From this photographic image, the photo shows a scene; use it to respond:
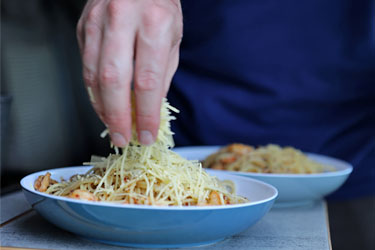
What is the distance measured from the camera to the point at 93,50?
2.75 feet

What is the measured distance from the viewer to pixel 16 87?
9.24 feet

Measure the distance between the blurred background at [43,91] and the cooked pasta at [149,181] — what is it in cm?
157

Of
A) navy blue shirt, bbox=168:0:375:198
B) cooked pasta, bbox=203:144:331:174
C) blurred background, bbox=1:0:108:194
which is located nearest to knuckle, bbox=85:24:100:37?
cooked pasta, bbox=203:144:331:174

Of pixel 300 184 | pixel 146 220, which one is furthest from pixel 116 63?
pixel 300 184

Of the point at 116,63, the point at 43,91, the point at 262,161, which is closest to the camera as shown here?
the point at 116,63

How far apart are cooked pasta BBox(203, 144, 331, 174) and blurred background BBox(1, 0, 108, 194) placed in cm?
132

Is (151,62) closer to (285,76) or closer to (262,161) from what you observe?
(262,161)

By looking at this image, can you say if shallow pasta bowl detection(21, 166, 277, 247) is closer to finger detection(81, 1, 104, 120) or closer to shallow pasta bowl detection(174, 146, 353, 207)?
finger detection(81, 1, 104, 120)

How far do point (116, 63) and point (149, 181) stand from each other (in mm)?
266

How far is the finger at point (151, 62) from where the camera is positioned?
2.72ft

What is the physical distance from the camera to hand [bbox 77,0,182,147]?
0.82 meters

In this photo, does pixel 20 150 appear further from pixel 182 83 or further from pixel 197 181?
pixel 197 181

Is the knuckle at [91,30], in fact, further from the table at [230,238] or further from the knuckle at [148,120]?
the table at [230,238]

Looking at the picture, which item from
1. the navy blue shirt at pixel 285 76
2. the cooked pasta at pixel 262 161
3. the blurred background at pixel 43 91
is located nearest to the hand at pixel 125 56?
the cooked pasta at pixel 262 161
